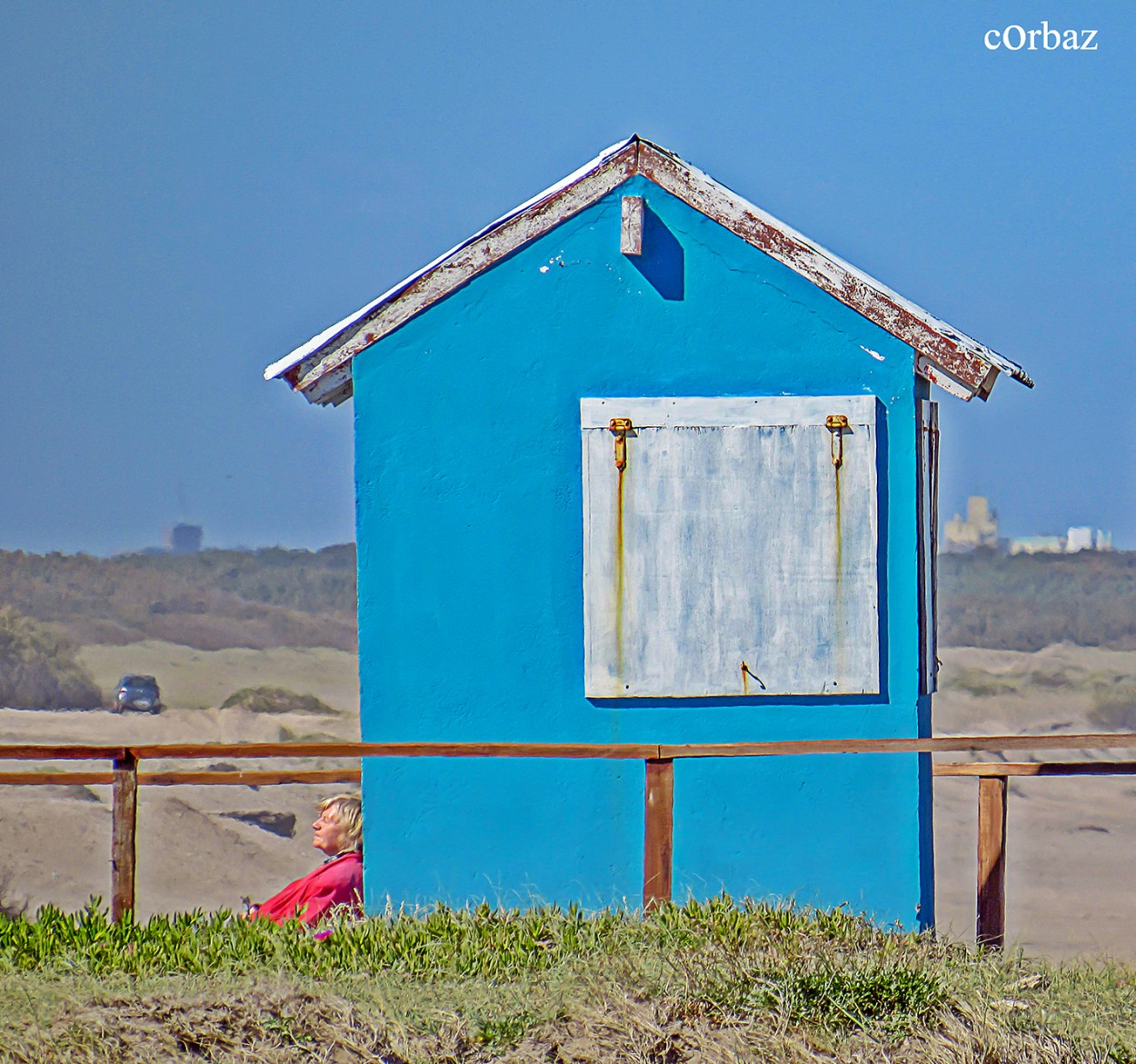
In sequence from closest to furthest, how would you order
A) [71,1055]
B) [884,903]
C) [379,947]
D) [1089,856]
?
1. [71,1055]
2. [379,947]
3. [884,903]
4. [1089,856]

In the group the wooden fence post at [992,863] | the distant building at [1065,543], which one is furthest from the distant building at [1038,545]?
the wooden fence post at [992,863]

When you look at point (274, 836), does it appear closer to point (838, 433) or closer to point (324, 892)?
point (324, 892)

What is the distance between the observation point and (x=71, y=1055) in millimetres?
5586

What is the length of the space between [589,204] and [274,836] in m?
16.6

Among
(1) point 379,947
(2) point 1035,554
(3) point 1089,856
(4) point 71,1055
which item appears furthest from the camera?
(2) point 1035,554

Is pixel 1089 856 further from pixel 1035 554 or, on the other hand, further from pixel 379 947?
pixel 1035 554

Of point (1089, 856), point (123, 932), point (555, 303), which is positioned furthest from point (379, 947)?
point (1089, 856)

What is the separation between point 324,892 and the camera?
7.53 m

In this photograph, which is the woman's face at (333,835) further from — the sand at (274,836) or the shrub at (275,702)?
the shrub at (275,702)

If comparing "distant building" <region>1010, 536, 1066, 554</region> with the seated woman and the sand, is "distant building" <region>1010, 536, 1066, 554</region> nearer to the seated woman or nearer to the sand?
the sand

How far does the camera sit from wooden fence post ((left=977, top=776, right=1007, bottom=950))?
747cm

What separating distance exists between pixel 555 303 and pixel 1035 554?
6608 centimetres

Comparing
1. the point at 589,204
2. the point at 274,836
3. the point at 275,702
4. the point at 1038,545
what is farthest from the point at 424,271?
the point at 1038,545

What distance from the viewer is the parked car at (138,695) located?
38.9 metres
